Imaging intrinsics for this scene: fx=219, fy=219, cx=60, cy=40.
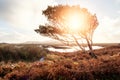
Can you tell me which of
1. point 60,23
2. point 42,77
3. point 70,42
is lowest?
point 42,77

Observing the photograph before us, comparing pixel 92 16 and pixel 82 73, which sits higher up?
pixel 92 16

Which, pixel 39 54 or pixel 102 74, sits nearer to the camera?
pixel 102 74

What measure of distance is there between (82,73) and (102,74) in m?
1.10

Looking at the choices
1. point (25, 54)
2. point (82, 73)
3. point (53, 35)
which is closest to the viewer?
point (82, 73)

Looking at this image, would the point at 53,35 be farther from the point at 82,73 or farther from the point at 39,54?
the point at 82,73

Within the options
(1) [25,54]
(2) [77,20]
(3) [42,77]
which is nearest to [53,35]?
(2) [77,20]

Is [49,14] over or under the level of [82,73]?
over

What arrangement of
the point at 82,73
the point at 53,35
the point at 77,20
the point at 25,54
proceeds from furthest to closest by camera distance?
the point at 25,54 < the point at 53,35 < the point at 77,20 < the point at 82,73

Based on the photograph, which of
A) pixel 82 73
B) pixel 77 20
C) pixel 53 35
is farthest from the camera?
pixel 53 35

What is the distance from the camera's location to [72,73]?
12.1 metres

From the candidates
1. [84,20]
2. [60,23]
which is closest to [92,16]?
[84,20]

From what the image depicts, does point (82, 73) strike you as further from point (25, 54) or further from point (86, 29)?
point (25, 54)

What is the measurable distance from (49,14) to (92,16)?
4329 mm

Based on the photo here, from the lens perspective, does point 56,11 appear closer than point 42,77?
No
